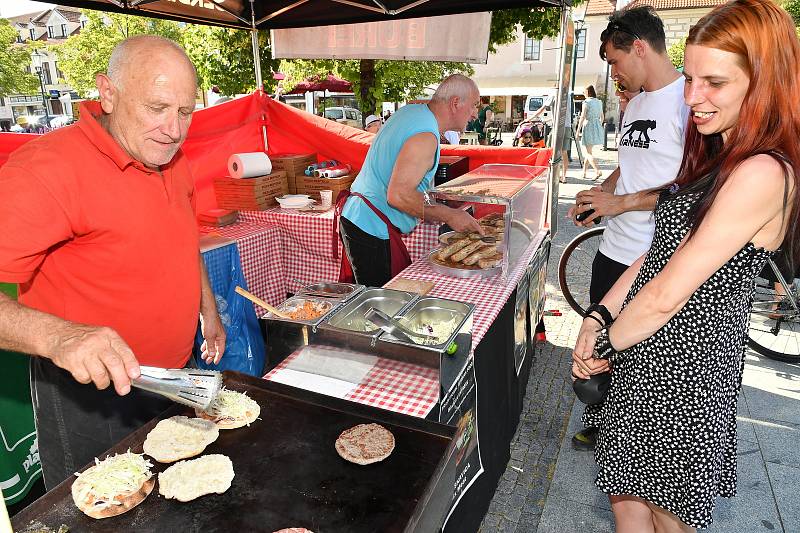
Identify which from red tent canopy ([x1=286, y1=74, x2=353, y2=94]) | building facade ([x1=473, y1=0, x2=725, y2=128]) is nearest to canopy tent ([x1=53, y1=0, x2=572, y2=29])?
red tent canopy ([x1=286, y1=74, x2=353, y2=94])

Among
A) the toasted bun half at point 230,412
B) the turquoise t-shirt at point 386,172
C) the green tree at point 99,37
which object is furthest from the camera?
the green tree at point 99,37

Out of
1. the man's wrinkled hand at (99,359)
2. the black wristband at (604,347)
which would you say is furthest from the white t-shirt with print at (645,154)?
the man's wrinkled hand at (99,359)

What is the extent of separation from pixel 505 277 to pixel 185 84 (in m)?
2.05

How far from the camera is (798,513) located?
2.79 m

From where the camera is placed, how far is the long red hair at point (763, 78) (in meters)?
1.41

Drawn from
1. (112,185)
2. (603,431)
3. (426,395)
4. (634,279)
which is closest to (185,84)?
(112,185)

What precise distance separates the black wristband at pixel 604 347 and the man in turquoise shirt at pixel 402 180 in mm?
1422

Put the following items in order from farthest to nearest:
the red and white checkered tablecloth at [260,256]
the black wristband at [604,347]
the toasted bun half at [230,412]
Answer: the red and white checkered tablecloth at [260,256], the black wristband at [604,347], the toasted bun half at [230,412]

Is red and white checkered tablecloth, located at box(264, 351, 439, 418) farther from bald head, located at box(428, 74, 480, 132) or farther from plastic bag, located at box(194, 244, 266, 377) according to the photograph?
plastic bag, located at box(194, 244, 266, 377)

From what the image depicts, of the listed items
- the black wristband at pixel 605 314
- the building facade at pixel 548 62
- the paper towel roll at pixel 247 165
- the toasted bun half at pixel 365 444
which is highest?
the building facade at pixel 548 62

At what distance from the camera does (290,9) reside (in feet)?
17.0

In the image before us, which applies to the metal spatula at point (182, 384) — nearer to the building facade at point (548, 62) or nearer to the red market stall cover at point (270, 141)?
the red market stall cover at point (270, 141)

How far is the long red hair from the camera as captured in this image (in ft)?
4.64

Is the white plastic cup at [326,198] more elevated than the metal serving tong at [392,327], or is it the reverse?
the white plastic cup at [326,198]
